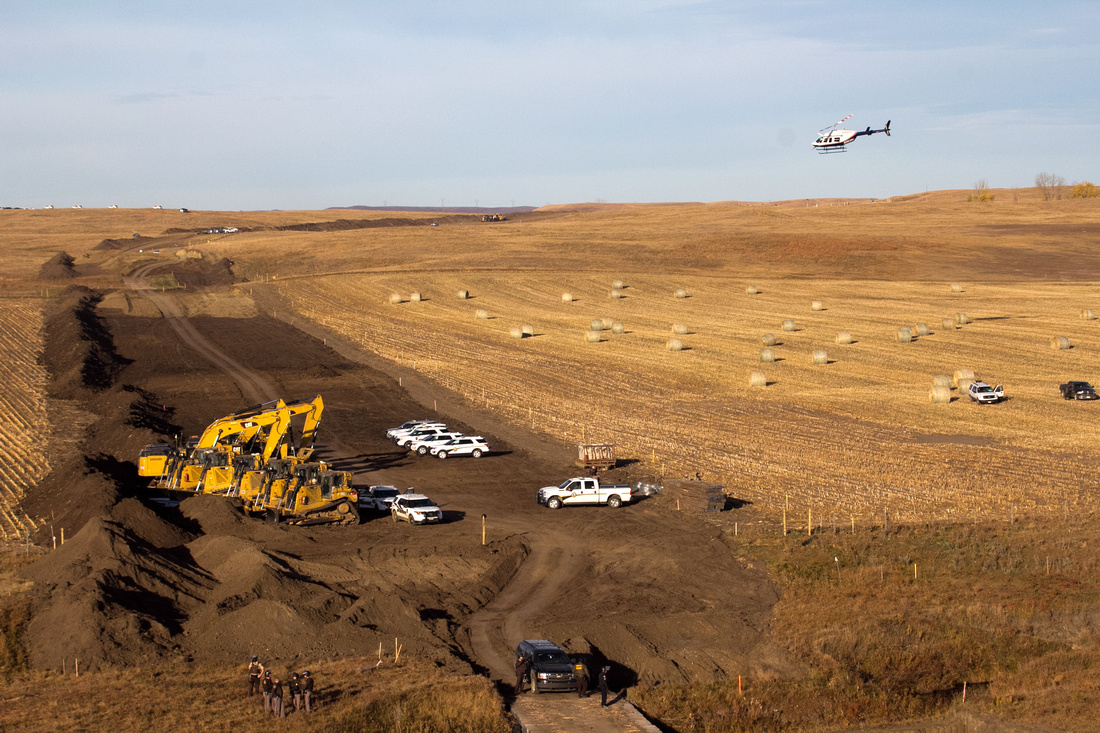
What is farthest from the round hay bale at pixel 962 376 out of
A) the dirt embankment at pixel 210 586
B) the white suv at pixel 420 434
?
the dirt embankment at pixel 210 586

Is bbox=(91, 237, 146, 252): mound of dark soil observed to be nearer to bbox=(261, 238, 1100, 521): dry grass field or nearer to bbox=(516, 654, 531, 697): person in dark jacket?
bbox=(261, 238, 1100, 521): dry grass field

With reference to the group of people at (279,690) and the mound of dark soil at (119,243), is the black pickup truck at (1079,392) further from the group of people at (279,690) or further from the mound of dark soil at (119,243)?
the mound of dark soil at (119,243)

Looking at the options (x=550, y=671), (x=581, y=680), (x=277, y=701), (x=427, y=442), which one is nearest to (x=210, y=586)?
(x=277, y=701)

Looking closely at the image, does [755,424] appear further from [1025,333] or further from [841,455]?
[1025,333]

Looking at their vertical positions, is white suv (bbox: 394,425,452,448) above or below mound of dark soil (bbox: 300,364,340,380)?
below

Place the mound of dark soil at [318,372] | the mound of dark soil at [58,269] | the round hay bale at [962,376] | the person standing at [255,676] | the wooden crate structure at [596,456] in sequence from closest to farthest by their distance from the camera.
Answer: the person standing at [255,676] → the wooden crate structure at [596,456] → the round hay bale at [962,376] → the mound of dark soil at [318,372] → the mound of dark soil at [58,269]

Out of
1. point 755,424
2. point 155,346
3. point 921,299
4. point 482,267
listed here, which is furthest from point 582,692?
point 482,267

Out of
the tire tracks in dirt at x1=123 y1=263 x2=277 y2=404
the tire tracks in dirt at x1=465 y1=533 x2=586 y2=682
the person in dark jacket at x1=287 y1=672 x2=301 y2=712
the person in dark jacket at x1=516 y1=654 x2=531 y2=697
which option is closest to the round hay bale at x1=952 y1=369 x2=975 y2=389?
the tire tracks in dirt at x1=465 y1=533 x2=586 y2=682
